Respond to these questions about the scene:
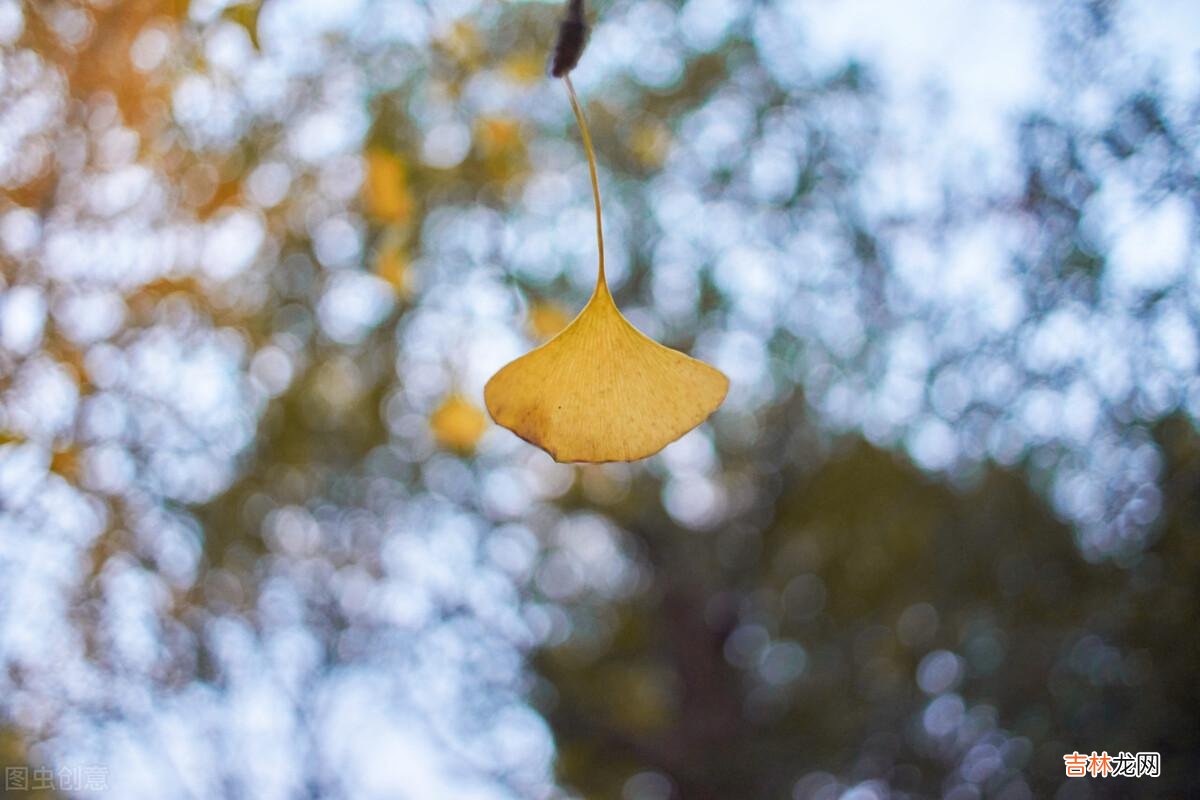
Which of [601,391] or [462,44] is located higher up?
[462,44]

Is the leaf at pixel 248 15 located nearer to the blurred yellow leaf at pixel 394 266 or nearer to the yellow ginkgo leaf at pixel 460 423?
the blurred yellow leaf at pixel 394 266

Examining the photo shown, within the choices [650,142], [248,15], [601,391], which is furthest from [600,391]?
[650,142]

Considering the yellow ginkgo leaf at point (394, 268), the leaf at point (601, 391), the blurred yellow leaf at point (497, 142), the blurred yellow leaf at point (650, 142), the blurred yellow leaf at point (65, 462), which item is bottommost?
the leaf at point (601, 391)

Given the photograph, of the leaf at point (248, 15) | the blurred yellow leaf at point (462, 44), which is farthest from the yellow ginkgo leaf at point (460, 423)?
the leaf at point (248, 15)

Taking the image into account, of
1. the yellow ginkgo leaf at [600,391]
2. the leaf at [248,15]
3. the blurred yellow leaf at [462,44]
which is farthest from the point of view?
the blurred yellow leaf at [462,44]

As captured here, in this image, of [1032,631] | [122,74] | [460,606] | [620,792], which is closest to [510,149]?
[122,74]

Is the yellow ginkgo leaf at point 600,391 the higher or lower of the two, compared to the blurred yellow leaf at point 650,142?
lower

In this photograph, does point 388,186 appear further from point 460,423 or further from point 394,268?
point 460,423

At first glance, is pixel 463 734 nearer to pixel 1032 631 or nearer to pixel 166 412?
pixel 166 412
